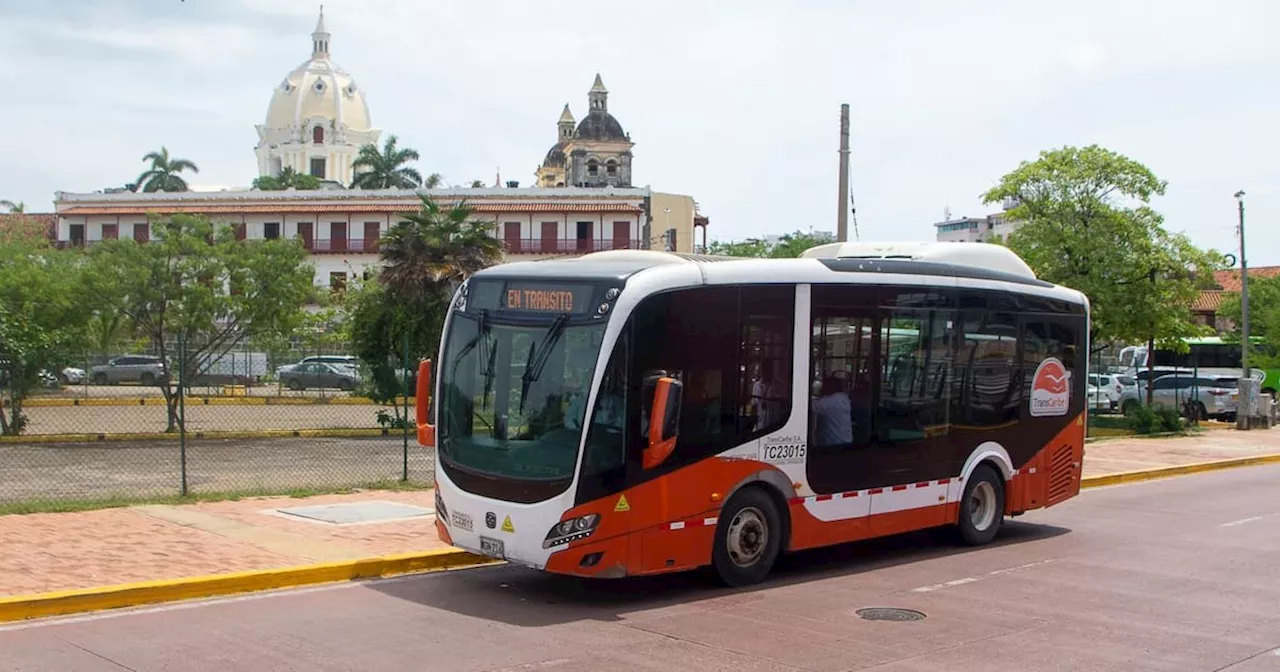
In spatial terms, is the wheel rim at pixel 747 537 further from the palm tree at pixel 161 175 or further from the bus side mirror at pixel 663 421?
the palm tree at pixel 161 175

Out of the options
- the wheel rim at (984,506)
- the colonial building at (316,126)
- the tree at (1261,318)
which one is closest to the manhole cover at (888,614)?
the wheel rim at (984,506)

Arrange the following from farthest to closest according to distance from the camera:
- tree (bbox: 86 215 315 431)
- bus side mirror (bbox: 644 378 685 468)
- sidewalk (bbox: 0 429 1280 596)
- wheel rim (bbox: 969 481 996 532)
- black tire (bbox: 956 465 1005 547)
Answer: tree (bbox: 86 215 315 431), wheel rim (bbox: 969 481 996 532), black tire (bbox: 956 465 1005 547), sidewalk (bbox: 0 429 1280 596), bus side mirror (bbox: 644 378 685 468)

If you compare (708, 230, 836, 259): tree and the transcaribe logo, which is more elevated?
(708, 230, 836, 259): tree

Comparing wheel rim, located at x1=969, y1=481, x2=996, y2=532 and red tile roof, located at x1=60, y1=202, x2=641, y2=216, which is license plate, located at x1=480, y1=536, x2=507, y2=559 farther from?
red tile roof, located at x1=60, y1=202, x2=641, y2=216

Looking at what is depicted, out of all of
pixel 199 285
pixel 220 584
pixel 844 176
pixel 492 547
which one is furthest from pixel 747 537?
pixel 199 285

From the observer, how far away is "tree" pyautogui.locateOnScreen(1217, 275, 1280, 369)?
52.2 m

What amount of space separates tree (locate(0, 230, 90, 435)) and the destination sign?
12644 millimetres

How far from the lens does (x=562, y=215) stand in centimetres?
7756

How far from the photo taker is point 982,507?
567 inches

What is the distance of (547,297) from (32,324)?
17.2 m

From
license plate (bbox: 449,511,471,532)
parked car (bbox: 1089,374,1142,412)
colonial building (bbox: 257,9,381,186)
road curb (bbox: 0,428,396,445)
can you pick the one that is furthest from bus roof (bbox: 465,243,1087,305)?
colonial building (bbox: 257,9,381,186)

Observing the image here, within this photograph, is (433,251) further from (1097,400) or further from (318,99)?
(318,99)

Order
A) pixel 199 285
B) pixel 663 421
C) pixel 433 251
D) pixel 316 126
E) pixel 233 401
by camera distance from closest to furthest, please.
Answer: pixel 663 421 < pixel 199 285 < pixel 233 401 < pixel 433 251 < pixel 316 126

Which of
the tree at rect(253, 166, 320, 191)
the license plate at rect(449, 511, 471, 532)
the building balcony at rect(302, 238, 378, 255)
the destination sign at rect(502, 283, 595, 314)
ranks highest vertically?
the tree at rect(253, 166, 320, 191)
